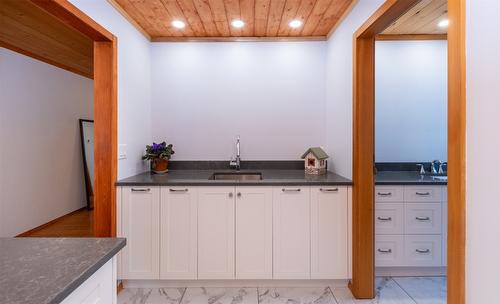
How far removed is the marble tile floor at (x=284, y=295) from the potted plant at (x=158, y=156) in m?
1.09

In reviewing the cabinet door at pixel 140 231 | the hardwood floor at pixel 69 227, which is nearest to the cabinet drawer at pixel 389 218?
the cabinet door at pixel 140 231

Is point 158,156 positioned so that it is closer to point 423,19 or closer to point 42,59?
point 42,59

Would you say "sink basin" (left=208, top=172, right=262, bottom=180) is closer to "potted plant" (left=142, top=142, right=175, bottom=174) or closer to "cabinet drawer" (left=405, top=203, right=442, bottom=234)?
"potted plant" (left=142, top=142, right=175, bottom=174)

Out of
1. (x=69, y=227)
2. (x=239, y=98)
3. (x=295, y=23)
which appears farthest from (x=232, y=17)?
(x=69, y=227)

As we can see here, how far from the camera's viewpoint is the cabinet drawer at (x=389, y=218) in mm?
2490

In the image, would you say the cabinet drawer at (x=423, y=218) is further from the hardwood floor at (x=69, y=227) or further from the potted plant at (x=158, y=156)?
the hardwood floor at (x=69, y=227)

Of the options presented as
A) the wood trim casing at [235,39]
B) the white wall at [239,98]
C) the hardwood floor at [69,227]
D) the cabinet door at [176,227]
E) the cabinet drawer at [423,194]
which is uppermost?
the wood trim casing at [235,39]

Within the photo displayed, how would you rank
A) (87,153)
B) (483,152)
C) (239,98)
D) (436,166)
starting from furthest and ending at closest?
(87,153) → (239,98) → (436,166) → (483,152)

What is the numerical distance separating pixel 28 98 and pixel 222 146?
2.67 meters

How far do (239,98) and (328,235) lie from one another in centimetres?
166

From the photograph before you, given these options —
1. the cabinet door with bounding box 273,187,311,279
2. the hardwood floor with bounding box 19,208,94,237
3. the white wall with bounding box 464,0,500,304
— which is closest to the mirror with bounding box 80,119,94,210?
the hardwood floor with bounding box 19,208,94,237

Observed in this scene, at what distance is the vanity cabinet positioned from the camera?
2.47m

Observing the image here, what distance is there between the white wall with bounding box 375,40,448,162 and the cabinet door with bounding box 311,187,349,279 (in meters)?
1.24

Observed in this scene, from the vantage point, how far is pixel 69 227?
3.77 m
